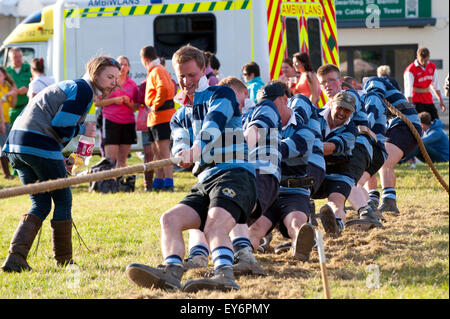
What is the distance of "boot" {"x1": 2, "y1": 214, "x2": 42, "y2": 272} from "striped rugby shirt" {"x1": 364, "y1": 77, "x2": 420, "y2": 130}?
12.6 feet

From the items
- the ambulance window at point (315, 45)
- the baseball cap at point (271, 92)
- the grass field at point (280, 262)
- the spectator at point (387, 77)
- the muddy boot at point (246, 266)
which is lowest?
the grass field at point (280, 262)

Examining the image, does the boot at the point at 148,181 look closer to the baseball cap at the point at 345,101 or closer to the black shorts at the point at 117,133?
the black shorts at the point at 117,133

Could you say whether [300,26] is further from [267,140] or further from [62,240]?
[62,240]

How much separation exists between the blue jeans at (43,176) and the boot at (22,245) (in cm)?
8

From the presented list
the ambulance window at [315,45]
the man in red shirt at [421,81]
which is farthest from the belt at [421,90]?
the ambulance window at [315,45]

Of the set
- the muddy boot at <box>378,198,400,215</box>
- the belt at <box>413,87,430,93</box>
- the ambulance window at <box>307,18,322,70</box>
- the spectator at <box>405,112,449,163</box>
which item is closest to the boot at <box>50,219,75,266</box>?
the muddy boot at <box>378,198,400,215</box>

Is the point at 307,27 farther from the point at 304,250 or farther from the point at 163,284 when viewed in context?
the point at 163,284

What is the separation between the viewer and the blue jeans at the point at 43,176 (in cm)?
572

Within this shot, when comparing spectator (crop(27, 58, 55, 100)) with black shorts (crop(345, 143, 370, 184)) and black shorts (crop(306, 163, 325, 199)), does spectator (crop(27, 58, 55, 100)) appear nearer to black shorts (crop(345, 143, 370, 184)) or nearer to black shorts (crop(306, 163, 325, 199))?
black shorts (crop(345, 143, 370, 184))

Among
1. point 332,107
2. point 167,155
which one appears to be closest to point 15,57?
point 167,155

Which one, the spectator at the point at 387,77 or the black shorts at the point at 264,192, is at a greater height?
the spectator at the point at 387,77

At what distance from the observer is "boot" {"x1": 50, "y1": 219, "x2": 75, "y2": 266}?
5965mm

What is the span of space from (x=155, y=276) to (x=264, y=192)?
1132 mm

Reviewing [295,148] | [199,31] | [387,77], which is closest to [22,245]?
[295,148]
